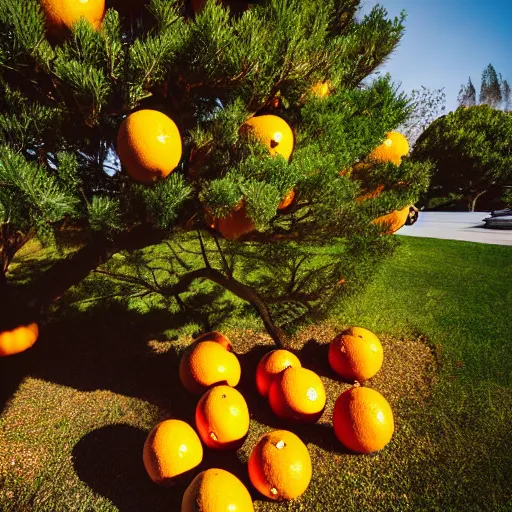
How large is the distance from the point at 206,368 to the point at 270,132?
2.17m

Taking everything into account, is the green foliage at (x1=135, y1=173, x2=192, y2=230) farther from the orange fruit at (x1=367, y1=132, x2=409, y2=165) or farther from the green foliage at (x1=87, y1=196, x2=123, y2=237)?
the orange fruit at (x1=367, y1=132, x2=409, y2=165)

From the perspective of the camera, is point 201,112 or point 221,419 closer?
point 201,112

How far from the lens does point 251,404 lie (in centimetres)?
342

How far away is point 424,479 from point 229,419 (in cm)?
155

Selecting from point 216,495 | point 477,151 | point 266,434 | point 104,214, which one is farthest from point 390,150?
point 477,151

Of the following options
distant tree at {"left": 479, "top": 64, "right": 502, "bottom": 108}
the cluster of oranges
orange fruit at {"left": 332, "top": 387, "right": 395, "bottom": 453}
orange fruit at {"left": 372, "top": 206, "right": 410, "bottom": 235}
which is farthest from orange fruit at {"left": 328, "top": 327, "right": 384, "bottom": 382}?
Answer: distant tree at {"left": 479, "top": 64, "right": 502, "bottom": 108}

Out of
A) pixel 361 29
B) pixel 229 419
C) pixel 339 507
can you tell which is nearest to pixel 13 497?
pixel 229 419

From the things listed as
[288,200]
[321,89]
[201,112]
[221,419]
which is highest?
[321,89]

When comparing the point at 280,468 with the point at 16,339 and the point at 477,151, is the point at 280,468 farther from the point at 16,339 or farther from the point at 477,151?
the point at 477,151

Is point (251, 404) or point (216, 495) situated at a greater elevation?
point (216, 495)

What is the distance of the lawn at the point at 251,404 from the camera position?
8.39 feet

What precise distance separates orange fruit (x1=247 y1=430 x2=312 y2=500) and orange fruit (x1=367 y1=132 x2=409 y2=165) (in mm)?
2043

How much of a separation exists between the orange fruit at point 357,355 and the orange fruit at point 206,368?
1.13m

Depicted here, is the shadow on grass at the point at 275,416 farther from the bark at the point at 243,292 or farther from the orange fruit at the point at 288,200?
the orange fruit at the point at 288,200
